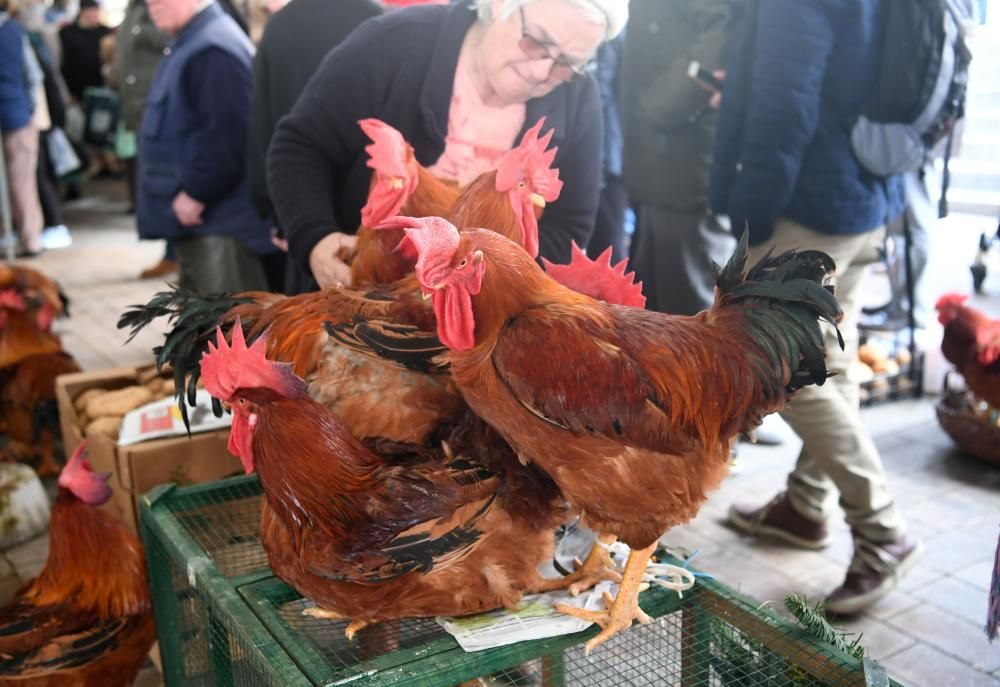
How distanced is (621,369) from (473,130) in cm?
99

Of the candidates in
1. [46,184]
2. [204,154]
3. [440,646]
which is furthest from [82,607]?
[46,184]

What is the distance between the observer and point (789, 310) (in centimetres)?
156

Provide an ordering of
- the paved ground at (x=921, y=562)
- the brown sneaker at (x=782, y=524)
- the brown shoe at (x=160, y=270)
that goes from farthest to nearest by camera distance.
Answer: the brown shoe at (x=160, y=270) < the brown sneaker at (x=782, y=524) < the paved ground at (x=921, y=562)

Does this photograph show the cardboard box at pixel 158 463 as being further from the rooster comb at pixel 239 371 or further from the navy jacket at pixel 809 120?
the navy jacket at pixel 809 120

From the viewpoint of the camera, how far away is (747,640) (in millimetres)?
1621

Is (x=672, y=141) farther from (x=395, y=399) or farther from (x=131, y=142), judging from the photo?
(x=131, y=142)

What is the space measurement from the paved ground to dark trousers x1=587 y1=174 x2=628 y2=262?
1231 mm

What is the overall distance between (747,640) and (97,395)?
2556 mm

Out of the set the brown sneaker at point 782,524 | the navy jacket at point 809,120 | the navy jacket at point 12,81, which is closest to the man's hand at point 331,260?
the navy jacket at point 809,120

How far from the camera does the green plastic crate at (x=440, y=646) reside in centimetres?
147

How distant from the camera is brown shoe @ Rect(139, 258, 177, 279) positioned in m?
7.84

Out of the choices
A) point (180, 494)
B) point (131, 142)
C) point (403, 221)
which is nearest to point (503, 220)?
point (403, 221)

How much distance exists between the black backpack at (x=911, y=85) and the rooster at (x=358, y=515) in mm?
1927

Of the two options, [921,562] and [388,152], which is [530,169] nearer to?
[388,152]
